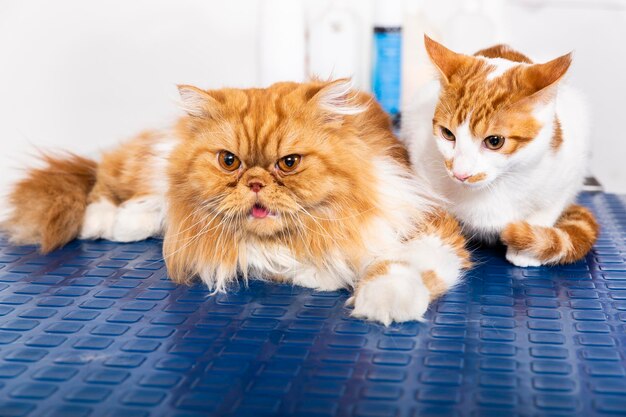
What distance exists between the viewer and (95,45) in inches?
130

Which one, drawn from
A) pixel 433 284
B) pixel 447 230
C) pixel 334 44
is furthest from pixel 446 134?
pixel 334 44

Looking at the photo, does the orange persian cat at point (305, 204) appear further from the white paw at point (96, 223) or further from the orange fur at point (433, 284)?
the white paw at point (96, 223)

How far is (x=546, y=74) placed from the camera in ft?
5.64

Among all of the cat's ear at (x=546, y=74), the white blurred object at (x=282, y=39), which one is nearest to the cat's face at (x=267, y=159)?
the cat's ear at (x=546, y=74)

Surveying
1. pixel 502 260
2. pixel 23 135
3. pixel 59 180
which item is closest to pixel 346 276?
pixel 502 260

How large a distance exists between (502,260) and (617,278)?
29 centimetres

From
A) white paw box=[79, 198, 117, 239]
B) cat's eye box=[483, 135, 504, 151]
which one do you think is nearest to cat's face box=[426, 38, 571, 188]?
cat's eye box=[483, 135, 504, 151]

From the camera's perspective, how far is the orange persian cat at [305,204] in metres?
1.71

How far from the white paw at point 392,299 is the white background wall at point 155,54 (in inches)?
62.0

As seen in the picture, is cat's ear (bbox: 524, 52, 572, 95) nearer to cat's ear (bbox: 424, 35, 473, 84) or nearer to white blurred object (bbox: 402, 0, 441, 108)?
cat's ear (bbox: 424, 35, 473, 84)

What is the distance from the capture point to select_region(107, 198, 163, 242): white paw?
2227mm

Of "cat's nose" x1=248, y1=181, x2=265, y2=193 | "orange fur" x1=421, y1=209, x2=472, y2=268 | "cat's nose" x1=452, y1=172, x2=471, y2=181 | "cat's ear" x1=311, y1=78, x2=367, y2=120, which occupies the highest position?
"cat's ear" x1=311, y1=78, x2=367, y2=120

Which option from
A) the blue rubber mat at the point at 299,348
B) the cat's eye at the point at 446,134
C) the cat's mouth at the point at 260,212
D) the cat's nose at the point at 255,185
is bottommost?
the blue rubber mat at the point at 299,348

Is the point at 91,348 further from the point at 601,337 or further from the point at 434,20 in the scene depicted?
the point at 434,20
